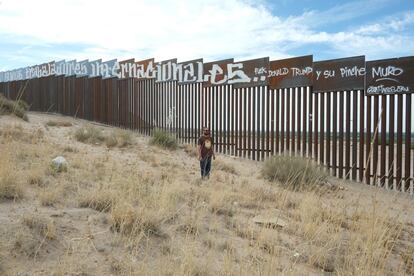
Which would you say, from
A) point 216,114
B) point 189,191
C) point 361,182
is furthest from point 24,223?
point 216,114

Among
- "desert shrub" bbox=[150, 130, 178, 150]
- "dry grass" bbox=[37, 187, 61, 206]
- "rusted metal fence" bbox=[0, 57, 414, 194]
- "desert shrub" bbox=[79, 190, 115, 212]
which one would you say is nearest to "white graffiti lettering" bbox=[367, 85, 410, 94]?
"rusted metal fence" bbox=[0, 57, 414, 194]

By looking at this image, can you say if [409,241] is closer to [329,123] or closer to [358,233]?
[358,233]

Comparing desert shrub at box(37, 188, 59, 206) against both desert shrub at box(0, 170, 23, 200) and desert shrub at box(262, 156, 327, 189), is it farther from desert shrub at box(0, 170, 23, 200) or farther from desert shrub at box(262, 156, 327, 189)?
desert shrub at box(262, 156, 327, 189)

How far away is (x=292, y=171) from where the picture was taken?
32.0 ft

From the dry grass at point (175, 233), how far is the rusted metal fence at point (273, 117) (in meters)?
1.66

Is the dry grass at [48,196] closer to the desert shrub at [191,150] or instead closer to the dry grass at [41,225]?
the dry grass at [41,225]

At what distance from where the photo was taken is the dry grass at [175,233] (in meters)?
3.77

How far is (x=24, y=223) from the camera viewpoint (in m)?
4.15

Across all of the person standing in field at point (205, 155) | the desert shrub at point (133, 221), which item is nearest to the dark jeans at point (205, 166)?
the person standing in field at point (205, 155)

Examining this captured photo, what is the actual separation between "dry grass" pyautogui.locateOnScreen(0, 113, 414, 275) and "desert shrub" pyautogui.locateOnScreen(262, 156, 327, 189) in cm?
230

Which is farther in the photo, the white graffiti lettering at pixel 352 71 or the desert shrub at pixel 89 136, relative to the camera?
the desert shrub at pixel 89 136

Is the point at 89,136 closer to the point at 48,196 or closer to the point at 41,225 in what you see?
the point at 48,196

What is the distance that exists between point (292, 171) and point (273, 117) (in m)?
3.62

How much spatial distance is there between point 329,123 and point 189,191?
6034 mm
